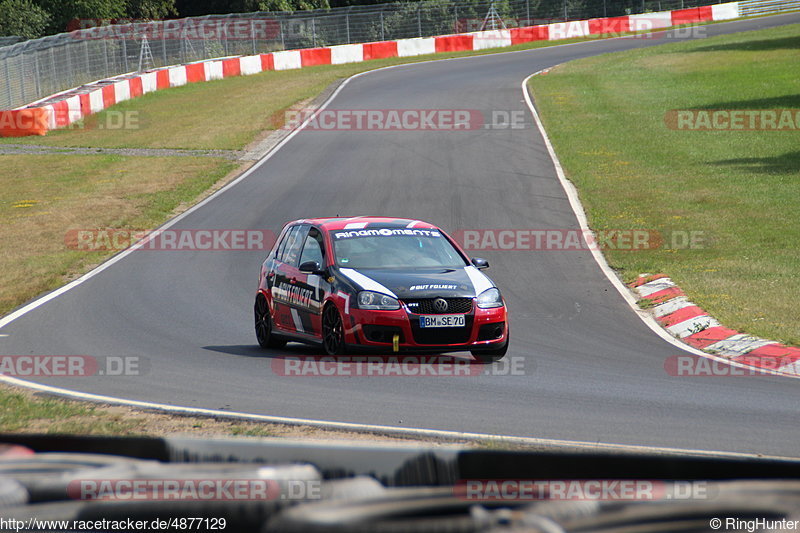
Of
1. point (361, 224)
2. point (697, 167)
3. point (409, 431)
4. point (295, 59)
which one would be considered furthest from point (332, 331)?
point (295, 59)

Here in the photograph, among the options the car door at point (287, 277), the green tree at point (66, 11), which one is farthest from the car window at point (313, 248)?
→ the green tree at point (66, 11)

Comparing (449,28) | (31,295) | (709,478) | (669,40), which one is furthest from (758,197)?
(449,28)

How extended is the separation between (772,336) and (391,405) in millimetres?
4997

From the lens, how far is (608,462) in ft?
11.9

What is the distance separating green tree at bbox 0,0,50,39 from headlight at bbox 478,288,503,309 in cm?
5019

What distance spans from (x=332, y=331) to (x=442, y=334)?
127 centimetres

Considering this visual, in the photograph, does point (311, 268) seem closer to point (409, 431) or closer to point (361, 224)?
point (361, 224)

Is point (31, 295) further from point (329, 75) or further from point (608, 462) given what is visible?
point (329, 75)

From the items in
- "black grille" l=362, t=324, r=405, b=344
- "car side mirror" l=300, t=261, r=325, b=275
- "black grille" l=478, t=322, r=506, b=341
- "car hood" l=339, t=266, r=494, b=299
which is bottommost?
"black grille" l=478, t=322, r=506, b=341

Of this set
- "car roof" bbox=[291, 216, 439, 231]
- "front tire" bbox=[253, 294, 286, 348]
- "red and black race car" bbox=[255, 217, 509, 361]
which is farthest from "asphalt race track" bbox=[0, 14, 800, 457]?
"car roof" bbox=[291, 216, 439, 231]

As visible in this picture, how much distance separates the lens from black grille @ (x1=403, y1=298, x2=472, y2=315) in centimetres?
1057

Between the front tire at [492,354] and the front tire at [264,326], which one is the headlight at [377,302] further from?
the front tire at [264,326]

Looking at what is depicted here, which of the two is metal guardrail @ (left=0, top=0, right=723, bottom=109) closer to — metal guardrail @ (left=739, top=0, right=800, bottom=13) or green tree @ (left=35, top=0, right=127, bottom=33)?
metal guardrail @ (left=739, top=0, right=800, bottom=13)

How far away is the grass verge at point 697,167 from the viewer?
14.8 meters
